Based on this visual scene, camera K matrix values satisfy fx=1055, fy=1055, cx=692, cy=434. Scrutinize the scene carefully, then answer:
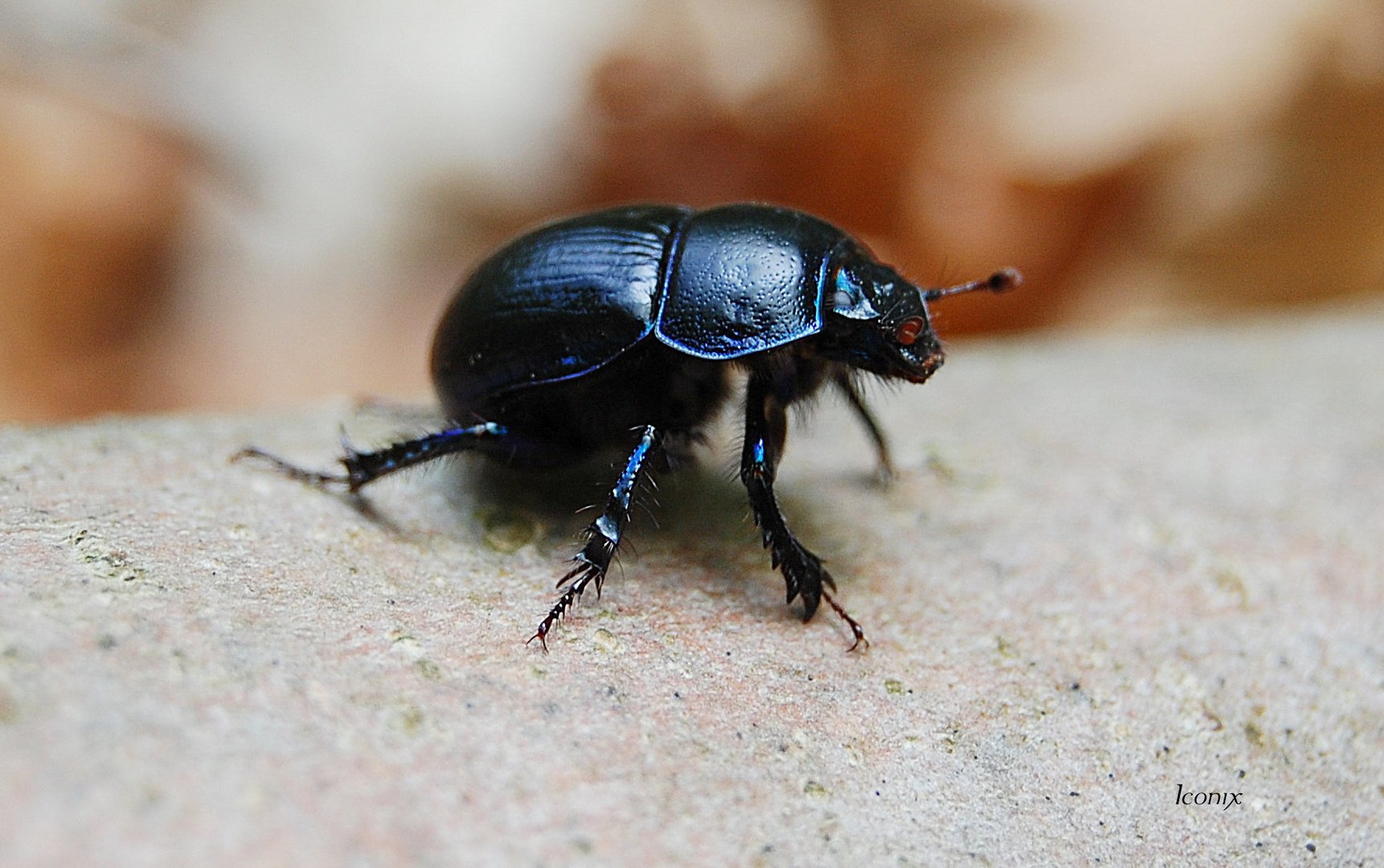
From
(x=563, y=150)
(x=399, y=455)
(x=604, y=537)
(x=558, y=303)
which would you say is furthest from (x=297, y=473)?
(x=563, y=150)

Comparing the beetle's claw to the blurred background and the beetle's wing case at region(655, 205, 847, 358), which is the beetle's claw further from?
the blurred background

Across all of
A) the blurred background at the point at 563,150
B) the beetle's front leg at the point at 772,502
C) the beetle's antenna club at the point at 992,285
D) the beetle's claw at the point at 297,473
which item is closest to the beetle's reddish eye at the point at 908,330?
the beetle's antenna club at the point at 992,285

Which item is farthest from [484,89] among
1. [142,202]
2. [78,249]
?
[78,249]

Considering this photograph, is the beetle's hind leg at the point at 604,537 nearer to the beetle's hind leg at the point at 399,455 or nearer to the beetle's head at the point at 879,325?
the beetle's hind leg at the point at 399,455

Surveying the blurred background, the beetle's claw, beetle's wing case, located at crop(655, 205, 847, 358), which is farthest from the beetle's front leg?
the blurred background

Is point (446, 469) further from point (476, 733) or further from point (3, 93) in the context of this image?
point (3, 93)

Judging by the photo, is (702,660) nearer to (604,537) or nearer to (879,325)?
(604,537)
